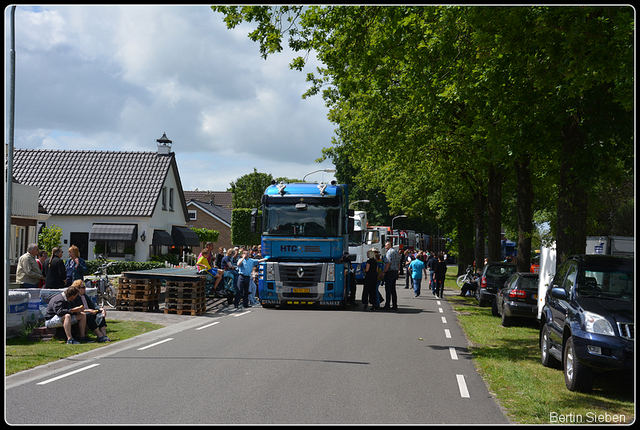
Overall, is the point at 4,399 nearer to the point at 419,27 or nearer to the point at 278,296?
the point at 419,27

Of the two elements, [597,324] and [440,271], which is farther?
[440,271]

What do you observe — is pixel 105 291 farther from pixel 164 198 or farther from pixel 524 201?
pixel 164 198

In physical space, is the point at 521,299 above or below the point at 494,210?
below

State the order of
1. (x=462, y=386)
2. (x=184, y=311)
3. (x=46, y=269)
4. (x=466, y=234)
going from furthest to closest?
1. (x=466, y=234)
2. (x=184, y=311)
3. (x=46, y=269)
4. (x=462, y=386)

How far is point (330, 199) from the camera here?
1853 centimetres

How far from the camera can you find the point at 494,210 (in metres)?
25.1

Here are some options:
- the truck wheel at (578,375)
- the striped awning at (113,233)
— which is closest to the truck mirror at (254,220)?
the truck wheel at (578,375)

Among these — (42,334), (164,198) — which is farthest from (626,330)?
(164,198)

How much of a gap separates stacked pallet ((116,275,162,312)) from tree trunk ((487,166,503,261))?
14.0 m

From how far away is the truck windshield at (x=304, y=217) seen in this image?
18.3m

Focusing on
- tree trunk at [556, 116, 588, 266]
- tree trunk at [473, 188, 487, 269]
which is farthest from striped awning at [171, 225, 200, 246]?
tree trunk at [556, 116, 588, 266]

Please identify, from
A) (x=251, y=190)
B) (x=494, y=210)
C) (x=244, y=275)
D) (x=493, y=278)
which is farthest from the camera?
(x=251, y=190)


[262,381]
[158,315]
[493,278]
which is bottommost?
[158,315]

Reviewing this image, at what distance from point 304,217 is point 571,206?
7930 mm
